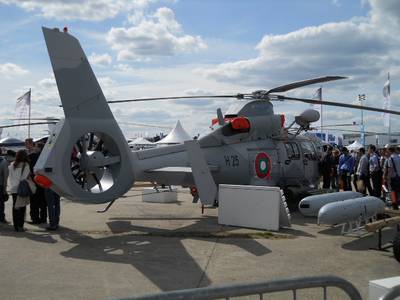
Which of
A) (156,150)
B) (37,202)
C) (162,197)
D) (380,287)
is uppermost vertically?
(156,150)

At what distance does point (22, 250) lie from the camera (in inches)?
299

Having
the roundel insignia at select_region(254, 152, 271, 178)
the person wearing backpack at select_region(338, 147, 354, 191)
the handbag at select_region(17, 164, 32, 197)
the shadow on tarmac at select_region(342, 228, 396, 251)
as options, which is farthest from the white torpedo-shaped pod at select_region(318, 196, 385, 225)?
the handbag at select_region(17, 164, 32, 197)

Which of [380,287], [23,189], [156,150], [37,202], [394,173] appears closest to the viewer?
[380,287]

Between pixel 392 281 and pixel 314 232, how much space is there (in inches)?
204

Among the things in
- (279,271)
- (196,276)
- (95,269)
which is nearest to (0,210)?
(95,269)

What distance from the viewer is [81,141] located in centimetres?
851

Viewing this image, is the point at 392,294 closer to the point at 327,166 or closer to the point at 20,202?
the point at 20,202

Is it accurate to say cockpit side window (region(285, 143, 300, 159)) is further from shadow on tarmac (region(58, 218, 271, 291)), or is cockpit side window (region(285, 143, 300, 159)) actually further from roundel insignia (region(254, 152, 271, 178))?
shadow on tarmac (region(58, 218, 271, 291))

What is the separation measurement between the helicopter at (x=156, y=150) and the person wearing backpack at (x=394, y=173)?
1.75m

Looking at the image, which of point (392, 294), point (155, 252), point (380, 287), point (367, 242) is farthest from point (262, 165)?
point (392, 294)

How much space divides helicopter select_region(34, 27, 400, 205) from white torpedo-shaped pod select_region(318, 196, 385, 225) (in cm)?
237

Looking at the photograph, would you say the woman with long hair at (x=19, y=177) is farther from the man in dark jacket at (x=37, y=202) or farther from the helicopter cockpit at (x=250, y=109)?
the helicopter cockpit at (x=250, y=109)

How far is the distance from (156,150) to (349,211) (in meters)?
4.48

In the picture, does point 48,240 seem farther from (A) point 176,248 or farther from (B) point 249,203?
(B) point 249,203
